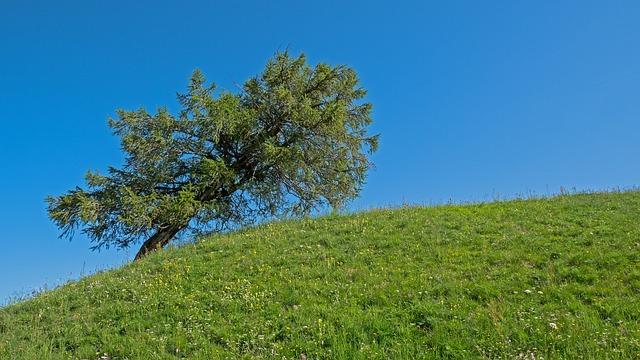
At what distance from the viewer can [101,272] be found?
52.6ft

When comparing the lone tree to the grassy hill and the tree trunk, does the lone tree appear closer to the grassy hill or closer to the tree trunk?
the tree trunk

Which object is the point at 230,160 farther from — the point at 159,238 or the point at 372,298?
the point at 372,298

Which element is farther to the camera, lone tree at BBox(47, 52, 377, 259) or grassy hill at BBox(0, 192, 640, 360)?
lone tree at BBox(47, 52, 377, 259)

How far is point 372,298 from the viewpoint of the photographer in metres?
10.3

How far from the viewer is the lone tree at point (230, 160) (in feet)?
73.0

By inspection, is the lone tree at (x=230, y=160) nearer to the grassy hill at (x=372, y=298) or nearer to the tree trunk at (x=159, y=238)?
the tree trunk at (x=159, y=238)

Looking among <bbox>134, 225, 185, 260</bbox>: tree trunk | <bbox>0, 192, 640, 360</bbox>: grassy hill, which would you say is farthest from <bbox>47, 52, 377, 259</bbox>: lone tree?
<bbox>0, 192, 640, 360</bbox>: grassy hill

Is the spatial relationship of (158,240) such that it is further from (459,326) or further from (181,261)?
(459,326)

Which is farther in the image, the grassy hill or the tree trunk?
the tree trunk

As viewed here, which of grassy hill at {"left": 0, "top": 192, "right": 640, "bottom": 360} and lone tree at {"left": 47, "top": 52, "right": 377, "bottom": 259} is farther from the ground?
lone tree at {"left": 47, "top": 52, "right": 377, "bottom": 259}

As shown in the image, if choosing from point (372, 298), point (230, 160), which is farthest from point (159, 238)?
point (372, 298)

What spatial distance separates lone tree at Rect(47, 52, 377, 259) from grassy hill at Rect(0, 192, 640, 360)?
22.8 ft

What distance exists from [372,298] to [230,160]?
16222mm

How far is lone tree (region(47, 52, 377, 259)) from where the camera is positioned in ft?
73.0
